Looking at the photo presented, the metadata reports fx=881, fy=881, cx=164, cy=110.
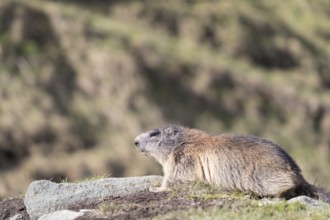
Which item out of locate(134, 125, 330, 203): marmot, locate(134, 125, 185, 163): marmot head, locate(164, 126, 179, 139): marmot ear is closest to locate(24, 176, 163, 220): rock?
locate(134, 125, 330, 203): marmot

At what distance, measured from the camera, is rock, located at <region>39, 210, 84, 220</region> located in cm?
1159

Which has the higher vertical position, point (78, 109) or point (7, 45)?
point (7, 45)

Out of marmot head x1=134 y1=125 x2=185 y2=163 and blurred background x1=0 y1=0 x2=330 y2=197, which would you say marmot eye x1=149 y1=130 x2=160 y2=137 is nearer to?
marmot head x1=134 y1=125 x2=185 y2=163

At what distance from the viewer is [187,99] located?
34688mm

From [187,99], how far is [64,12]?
622 cm

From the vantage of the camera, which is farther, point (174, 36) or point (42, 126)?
point (174, 36)

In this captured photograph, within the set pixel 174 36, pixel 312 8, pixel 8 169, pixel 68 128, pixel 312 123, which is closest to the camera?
pixel 8 169

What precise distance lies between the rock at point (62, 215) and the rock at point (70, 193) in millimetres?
632

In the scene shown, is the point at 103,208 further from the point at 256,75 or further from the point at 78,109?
the point at 256,75

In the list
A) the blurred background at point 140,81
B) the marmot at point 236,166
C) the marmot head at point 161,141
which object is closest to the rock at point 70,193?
the marmot at point 236,166

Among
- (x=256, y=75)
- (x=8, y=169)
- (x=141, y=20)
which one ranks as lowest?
(x=8, y=169)

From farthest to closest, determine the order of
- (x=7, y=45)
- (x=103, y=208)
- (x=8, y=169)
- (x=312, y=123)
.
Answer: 1. (x=312, y=123)
2. (x=7, y=45)
3. (x=8, y=169)
4. (x=103, y=208)

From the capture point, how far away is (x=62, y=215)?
11805 millimetres

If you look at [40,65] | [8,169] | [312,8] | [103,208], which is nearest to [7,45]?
[40,65]
